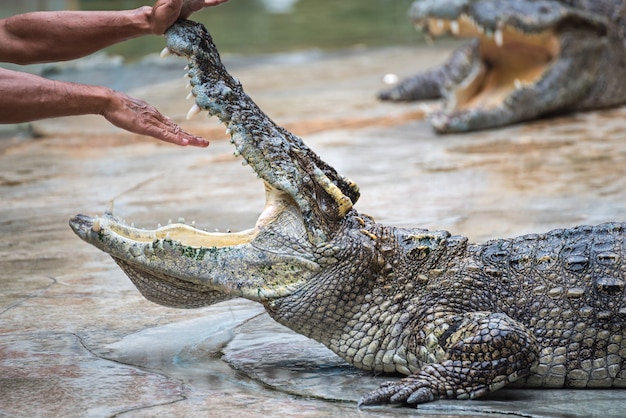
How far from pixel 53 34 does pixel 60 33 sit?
0.04 m

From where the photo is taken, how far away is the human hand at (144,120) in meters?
4.10

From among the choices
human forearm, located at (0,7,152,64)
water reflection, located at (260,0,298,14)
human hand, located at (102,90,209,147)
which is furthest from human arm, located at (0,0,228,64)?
water reflection, located at (260,0,298,14)

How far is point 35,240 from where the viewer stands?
5.93 m

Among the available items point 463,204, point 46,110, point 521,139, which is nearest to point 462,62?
point 521,139

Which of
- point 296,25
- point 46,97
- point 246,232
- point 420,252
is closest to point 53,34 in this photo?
point 46,97

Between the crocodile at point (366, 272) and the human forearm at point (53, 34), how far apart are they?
0.51m

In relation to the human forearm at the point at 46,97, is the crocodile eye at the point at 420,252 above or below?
below

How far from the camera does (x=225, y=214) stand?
633cm

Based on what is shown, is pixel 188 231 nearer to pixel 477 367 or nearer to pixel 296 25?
pixel 477 367

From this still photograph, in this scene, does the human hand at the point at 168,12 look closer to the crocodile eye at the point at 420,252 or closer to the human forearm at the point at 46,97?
the human forearm at the point at 46,97

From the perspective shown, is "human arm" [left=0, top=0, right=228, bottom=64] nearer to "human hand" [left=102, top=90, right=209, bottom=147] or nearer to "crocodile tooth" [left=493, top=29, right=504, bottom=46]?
"human hand" [left=102, top=90, right=209, bottom=147]

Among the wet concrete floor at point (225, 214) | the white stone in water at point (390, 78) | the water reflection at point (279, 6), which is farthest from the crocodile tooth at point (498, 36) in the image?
the water reflection at point (279, 6)

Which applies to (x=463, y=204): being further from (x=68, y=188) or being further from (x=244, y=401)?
(x=244, y=401)

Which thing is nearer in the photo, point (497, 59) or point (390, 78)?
point (497, 59)
